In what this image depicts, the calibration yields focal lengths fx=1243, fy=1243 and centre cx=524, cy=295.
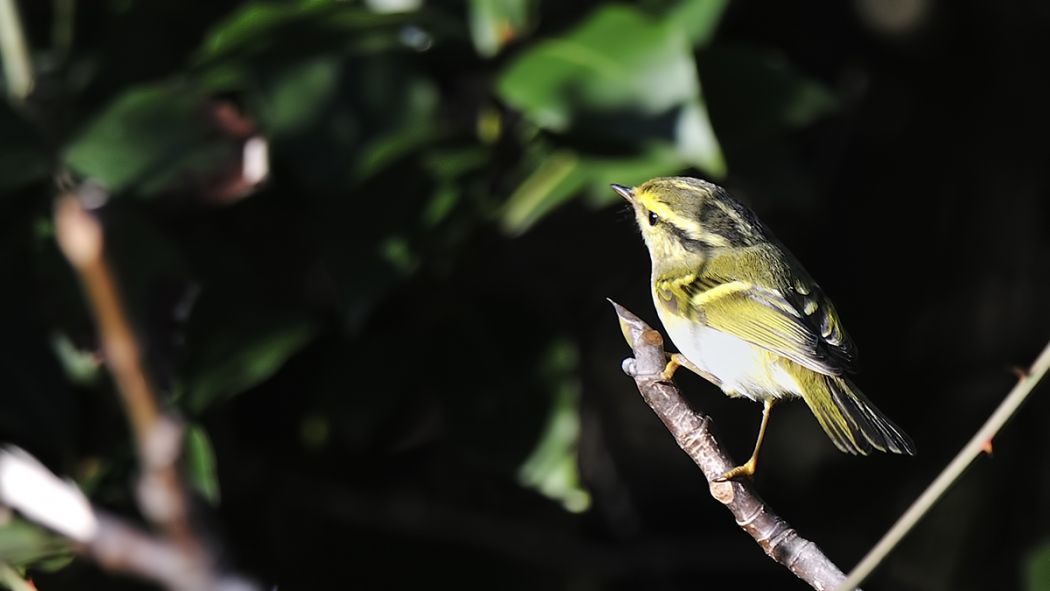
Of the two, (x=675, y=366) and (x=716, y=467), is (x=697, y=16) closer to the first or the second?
(x=675, y=366)

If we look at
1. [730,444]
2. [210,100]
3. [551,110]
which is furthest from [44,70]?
[730,444]

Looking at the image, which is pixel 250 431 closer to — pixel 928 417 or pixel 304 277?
pixel 304 277

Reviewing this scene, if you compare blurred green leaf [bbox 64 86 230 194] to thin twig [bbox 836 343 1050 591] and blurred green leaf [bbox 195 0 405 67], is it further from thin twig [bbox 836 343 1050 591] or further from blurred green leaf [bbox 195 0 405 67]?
thin twig [bbox 836 343 1050 591]

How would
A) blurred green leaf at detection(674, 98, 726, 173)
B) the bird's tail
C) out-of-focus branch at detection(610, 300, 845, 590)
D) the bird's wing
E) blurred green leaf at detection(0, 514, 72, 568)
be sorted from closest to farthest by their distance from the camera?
blurred green leaf at detection(0, 514, 72, 568)
out-of-focus branch at detection(610, 300, 845, 590)
the bird's tail
the bird's wing
blurred green leaf at detection(674, 98, 726, 173)

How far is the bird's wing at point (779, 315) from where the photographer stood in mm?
1655

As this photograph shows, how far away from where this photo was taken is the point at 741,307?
1.81 meters

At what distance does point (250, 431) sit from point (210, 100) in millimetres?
652

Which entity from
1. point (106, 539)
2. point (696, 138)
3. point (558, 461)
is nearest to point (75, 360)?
point (558, 461)

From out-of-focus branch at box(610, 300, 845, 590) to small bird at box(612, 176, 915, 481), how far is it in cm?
30

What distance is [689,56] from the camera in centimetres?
185

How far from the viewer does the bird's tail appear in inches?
59.4

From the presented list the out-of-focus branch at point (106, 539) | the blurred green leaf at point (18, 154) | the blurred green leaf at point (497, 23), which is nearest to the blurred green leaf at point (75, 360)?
the blurred green leaf at point (18, 154)

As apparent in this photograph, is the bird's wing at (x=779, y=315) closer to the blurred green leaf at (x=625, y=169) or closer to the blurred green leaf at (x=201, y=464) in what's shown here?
the blurred green leaf at (x=625, y=169)

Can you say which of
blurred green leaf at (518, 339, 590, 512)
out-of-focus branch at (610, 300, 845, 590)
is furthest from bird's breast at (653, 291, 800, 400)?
out-of-focus branch at (610, 300, 845, 590)
